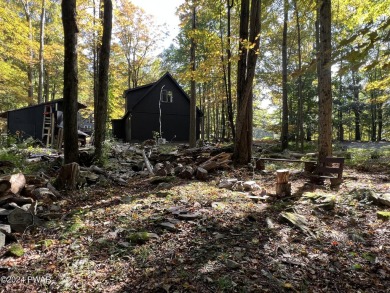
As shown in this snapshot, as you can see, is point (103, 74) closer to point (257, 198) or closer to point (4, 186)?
point (4, 186)

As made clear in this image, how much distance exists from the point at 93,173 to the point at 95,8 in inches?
581

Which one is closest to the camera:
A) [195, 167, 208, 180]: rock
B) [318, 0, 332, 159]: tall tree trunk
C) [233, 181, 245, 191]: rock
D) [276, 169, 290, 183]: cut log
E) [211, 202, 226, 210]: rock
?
[211, 202, 226, 210]: rock

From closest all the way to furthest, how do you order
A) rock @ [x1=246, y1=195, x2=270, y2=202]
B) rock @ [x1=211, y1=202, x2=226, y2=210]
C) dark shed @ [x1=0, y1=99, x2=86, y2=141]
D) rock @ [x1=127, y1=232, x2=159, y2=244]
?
1. rock @ [x1=127, y1=232, x2=159, y2=244]
2. rock @ [x1=211, y1=202, x2=226, y2=210]
3. rock @ [x1=246, y1=195, x2=270, y2=202]
4. dark shed @ [x1=0, y1=99, x2=86, y2=141]

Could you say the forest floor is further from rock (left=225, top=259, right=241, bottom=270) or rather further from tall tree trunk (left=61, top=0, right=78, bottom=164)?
tall tree trunk (left=61, top=0, right=78, bottom=164)

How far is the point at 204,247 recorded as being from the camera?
11.7ft

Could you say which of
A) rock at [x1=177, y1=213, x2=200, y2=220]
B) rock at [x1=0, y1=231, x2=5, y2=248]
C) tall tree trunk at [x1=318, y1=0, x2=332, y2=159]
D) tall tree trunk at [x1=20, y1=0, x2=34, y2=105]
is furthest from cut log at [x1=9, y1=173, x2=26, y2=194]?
tall tree trunk at [x1=20, y1=0, x2=34, y2=105]

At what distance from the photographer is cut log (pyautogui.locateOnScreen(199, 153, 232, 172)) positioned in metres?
9.03

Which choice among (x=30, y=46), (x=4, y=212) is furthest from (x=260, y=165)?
(x=30, y=46)

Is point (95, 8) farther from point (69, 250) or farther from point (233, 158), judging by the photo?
point (69, 250)

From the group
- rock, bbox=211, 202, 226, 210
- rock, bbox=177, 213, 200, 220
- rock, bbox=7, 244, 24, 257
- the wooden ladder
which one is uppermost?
the wooden ladder

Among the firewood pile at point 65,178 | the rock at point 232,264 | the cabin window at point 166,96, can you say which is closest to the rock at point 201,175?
the firewood pile at point 65,178

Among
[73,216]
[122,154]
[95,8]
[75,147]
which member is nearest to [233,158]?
[122,154]

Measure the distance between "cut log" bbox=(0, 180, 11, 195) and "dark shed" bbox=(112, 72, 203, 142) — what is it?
18.5m

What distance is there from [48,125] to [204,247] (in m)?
17.8
